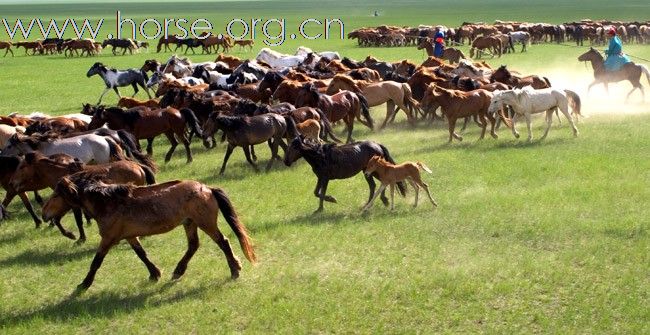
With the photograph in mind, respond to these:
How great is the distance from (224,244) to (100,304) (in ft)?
4.37

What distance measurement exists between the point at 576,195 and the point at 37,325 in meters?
7.26

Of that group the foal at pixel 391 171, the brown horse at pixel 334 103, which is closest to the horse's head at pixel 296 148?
the foal at pixel 391 171

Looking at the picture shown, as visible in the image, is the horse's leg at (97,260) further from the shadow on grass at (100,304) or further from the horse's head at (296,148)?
the horse's head at (296,148)

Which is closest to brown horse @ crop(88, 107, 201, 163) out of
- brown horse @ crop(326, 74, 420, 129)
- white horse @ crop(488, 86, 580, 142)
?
brown horse @ crop(326, 74, 420, 129)

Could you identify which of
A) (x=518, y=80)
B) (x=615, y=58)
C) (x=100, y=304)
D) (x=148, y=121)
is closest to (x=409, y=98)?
(x=518, y=80)

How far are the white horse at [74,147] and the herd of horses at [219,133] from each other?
14mm

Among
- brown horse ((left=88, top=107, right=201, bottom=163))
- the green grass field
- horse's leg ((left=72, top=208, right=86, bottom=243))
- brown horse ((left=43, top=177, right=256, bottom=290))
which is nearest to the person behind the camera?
the green grass field

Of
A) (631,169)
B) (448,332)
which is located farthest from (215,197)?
(631,169)

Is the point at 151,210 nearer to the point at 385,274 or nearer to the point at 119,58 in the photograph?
the point at 385,274

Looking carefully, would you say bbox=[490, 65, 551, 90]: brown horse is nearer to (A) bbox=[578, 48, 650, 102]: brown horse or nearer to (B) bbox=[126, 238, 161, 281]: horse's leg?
(A) bbox=[578, 48, 650, 102]: brown horse

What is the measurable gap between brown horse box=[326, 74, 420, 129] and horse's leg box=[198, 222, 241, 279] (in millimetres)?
9304

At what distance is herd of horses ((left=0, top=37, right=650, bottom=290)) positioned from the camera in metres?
7.33

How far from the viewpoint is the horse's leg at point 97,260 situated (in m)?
7.29

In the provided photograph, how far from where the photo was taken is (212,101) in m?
15.0
